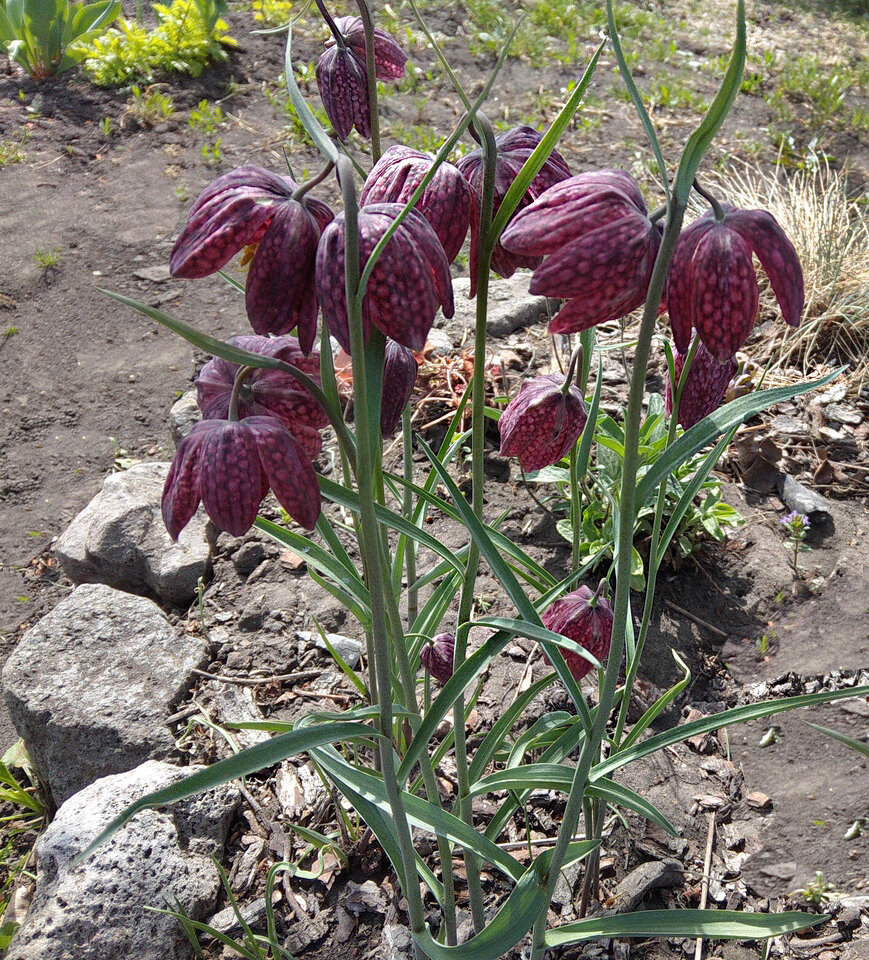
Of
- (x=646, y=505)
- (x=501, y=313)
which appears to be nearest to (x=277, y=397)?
(x=646, y=505)

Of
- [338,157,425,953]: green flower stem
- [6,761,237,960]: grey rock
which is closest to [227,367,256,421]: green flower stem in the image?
[338,157,425,953]: green flower stem

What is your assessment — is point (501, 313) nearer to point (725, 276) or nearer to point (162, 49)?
point (725, 276)

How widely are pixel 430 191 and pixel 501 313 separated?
6.57 feet

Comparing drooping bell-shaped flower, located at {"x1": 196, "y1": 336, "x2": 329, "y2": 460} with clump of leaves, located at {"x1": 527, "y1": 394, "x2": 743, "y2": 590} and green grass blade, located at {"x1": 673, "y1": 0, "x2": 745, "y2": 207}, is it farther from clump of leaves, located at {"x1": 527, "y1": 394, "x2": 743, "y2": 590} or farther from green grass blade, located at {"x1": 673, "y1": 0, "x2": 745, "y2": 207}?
clump of leaves, located at {"x1": 527, "y1": 394, "x2": 743, "y2": 590}

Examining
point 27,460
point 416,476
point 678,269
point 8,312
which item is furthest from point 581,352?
point 8,312

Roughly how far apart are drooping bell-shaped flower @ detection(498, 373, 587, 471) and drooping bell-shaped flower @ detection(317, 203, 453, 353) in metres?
0.44

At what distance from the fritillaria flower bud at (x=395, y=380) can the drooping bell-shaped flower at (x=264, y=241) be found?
14cm

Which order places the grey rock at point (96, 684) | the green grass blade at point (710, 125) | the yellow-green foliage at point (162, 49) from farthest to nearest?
1. the yellow-green foliage at point (162, 49)
2. the grey rock at point (96, 684)
3. the green grass blade at point (710, 125)

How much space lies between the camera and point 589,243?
0.74 meters

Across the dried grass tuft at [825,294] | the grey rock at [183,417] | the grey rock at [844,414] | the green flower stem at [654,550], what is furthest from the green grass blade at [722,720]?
the dried grass tuft at [825,294]

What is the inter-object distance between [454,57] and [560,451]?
12.4 feet

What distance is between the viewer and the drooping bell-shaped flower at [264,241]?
2.47 ft

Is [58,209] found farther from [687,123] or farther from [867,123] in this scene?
[867,123]

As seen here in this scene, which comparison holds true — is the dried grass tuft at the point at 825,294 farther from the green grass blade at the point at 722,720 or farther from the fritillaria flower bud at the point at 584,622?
the green grass blade at the point at 722,720
